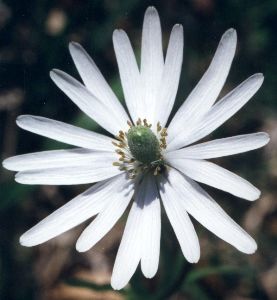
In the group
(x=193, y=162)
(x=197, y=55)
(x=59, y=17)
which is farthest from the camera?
(x=59, y=17)

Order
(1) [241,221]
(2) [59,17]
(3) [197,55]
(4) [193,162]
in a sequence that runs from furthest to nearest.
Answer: (2) [59,17] < (3) [197,55] < (1) [241,221] < (4) [193,162]

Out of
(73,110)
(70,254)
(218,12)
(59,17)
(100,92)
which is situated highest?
(59,17)

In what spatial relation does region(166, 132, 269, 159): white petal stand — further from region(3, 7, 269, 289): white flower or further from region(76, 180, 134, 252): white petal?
region(76, 180, 134, 252): white petal

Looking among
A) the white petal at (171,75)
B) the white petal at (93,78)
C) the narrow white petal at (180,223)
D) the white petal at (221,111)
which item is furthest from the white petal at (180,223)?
the white petal at (93,78)

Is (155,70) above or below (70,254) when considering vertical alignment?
above

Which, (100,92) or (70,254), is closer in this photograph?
(100,92)

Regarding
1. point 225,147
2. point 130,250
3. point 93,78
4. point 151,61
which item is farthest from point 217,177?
point 93,78

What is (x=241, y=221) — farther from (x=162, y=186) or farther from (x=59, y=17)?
(x=59, y=17)

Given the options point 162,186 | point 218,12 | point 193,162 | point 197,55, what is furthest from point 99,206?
point 218,12
